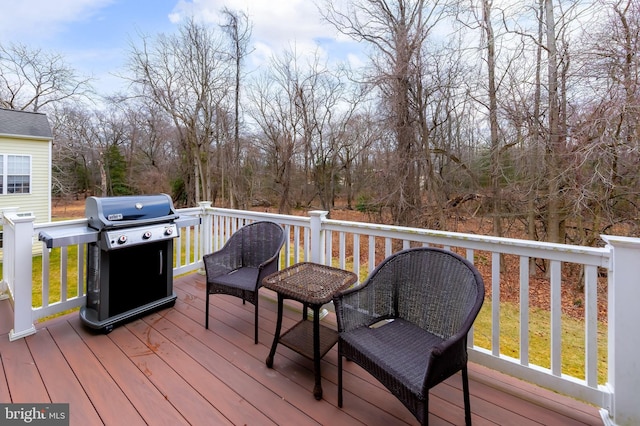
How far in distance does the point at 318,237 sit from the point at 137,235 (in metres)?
1.64

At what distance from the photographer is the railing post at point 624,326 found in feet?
4.89

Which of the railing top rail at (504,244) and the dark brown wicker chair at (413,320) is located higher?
the railing top rail at (504,244)

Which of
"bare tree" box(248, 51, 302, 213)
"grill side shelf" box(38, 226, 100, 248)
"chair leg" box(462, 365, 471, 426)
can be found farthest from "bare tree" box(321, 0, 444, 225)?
"grill side shelf" box(38, 226, 100, 248)

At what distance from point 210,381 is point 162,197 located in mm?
1896

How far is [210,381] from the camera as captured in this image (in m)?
1.97

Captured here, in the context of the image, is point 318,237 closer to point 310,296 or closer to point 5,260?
point 310,296

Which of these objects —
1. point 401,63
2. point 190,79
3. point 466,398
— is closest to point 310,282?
point 466,398

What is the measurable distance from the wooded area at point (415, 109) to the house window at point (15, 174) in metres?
3.73

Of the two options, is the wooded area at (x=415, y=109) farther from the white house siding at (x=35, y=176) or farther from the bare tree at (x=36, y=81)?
the white house siding at (x=35, y=176)

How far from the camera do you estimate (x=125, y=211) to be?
2.61m

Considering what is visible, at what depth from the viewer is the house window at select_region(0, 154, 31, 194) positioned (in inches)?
359

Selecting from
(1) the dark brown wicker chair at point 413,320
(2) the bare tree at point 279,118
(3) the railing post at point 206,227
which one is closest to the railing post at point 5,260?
(3) the railing post at point 206,227

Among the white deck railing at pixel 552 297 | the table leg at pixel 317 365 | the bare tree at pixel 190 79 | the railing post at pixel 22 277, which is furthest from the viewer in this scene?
the bare tree at pixel 190 79

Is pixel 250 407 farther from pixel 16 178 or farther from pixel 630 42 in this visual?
pixel 16 178
